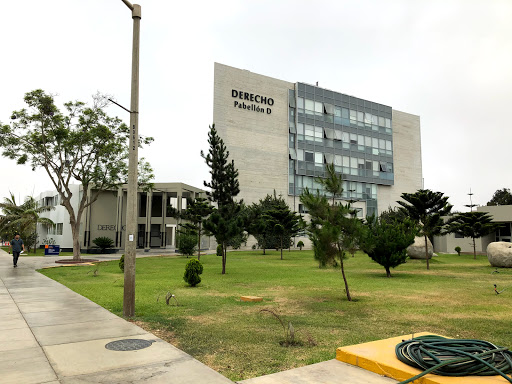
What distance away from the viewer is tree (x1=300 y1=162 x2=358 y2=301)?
11.7 metres

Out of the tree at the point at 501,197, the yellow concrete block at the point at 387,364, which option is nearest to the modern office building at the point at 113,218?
the yellow concrete block at the point at 387,364

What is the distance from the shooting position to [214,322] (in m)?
Answer: 8.21

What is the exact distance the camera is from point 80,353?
5.64 metres

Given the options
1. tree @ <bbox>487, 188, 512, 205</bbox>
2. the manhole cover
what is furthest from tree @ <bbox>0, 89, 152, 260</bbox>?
tree @ <bbox>487, 188, 512, 205</bbox>

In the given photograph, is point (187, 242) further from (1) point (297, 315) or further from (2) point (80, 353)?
(2) point (80, 353)

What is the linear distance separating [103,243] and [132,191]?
37126mm

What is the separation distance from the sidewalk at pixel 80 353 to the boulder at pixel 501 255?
80.4ft

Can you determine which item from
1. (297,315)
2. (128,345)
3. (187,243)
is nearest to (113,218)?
(187,243)

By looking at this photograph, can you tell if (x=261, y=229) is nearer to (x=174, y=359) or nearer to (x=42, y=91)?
(x=42, y=91)

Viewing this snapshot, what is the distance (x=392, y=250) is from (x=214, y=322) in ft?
41.3

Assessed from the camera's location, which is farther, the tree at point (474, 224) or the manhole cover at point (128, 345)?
the tree at point (474, 224)

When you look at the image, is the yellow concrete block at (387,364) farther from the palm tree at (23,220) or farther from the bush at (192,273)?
the palm tree at (23,220)

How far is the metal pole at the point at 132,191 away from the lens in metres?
8.80

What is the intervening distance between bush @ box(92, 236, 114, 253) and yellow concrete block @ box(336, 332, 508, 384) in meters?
41.9
